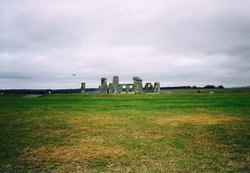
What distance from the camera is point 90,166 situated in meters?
7.96

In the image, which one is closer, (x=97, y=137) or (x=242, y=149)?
(x=242, y=149)

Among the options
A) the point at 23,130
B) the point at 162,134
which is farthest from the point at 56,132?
the point at 162,134

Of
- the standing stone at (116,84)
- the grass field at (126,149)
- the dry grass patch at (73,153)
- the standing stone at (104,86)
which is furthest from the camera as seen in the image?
the standing stone at (104,86)

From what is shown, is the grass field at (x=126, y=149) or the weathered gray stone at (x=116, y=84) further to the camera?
the weathered gray stone at (x=116, y=84)

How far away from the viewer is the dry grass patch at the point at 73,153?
8.88 m

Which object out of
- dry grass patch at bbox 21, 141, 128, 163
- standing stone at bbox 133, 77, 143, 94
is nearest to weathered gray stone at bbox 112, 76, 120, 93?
standing stone at bbox 133, 77, 143, 94

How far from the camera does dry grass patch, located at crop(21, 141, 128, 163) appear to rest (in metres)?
8.88

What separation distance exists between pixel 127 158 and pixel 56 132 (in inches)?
246

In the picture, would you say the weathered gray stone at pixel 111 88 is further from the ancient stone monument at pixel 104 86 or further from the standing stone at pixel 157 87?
the standing stone at pixel 157 87

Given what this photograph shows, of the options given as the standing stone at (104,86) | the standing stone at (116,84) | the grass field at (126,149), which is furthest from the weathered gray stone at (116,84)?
the grass field at (126,149)

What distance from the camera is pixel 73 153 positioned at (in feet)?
31.4

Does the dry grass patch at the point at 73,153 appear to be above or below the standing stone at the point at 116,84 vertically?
below

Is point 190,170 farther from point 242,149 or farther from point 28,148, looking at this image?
point 28,148

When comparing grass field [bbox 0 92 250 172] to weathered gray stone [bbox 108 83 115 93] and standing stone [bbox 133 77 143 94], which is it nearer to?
standing stone [bbox 133 77 143 94]
